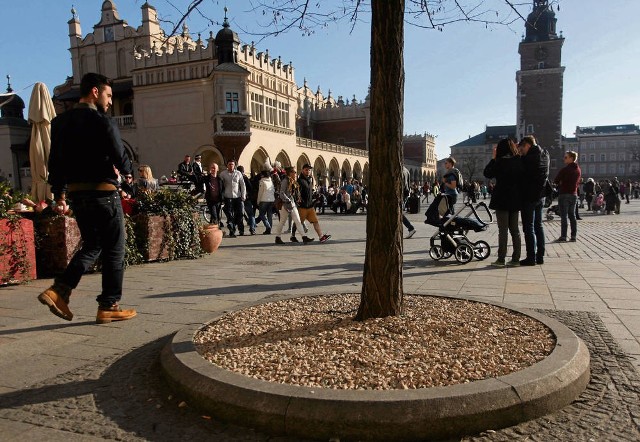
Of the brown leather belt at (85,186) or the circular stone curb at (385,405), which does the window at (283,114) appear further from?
the circular stone curb at (385,405)

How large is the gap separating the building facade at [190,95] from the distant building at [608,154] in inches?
4183

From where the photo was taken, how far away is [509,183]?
6992 mm

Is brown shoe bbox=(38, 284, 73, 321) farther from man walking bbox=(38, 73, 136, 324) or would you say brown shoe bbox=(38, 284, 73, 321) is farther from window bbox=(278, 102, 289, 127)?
window bbox=(278, 102, 289, 127)

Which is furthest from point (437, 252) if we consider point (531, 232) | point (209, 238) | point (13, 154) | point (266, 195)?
point (13, 154)

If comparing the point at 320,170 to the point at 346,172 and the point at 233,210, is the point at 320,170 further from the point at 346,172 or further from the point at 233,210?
the point at 233,210

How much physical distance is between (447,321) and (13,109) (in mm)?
51985

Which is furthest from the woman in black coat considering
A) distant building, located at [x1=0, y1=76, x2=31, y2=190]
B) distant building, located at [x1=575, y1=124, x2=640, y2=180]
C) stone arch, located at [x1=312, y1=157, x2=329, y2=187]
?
distant building, located at [x1=575, y1=124, x2=640, y2=180]

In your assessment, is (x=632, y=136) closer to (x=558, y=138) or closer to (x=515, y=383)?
(x=558, y=138)

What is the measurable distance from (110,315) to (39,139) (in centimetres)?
500

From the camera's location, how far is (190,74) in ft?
111

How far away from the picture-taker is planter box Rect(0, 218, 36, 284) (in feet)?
18.7

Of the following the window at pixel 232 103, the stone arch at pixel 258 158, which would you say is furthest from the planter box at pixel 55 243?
the stone arch at pixel 258 158

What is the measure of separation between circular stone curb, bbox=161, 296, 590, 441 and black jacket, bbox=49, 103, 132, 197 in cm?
220

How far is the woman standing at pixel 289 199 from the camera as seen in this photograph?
1052cm
